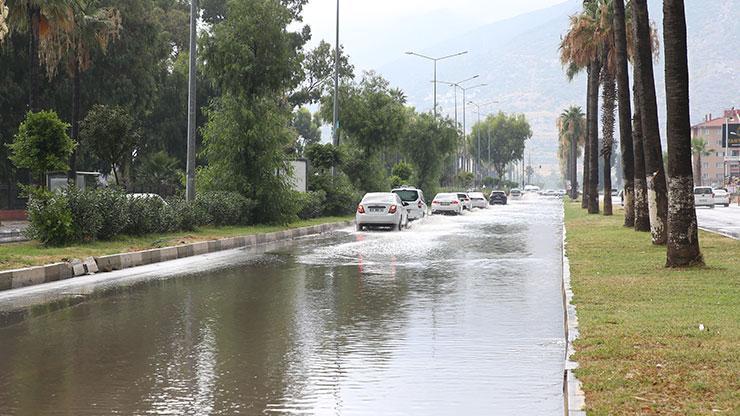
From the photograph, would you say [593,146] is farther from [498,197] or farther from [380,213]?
[498,197]

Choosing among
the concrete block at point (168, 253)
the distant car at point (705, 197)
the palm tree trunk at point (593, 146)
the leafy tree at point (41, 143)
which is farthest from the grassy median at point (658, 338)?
the distant car at point (705, 197)

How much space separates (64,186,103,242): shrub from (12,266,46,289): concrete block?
5.65 m

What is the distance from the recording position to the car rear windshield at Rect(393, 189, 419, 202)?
165 ft

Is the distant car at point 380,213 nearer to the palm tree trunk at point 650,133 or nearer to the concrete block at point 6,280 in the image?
the palm tree trunk at point 650,133

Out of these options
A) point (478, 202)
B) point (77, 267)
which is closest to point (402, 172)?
point (478, 202)

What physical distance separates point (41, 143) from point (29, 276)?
9.20 m

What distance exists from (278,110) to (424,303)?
24579 mm

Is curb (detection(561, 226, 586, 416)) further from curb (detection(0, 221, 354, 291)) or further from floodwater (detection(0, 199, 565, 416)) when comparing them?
curb (detection(0, 221, 354, 291))

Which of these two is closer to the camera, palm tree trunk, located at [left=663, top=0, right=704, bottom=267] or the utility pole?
palm tree trunk, located at [left=663, top=0, right=704, bottom=267]

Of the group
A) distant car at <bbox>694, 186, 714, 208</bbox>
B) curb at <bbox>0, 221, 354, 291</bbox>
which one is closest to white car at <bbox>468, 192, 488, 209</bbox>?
distant car at <bbox>694, 186, 714, 208</bbox>

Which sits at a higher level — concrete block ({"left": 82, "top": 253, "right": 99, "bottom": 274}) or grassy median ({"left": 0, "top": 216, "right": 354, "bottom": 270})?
grassy median ({"left": 0, "top": 216, "right": 354, "bottom": 270})

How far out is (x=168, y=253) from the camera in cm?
2375

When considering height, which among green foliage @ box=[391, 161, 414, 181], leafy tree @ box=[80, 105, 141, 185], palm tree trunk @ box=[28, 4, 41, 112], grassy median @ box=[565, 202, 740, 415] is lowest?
grassy median @ box=[565, 202, 740, 415]

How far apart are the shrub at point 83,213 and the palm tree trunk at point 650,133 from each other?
1274cm
